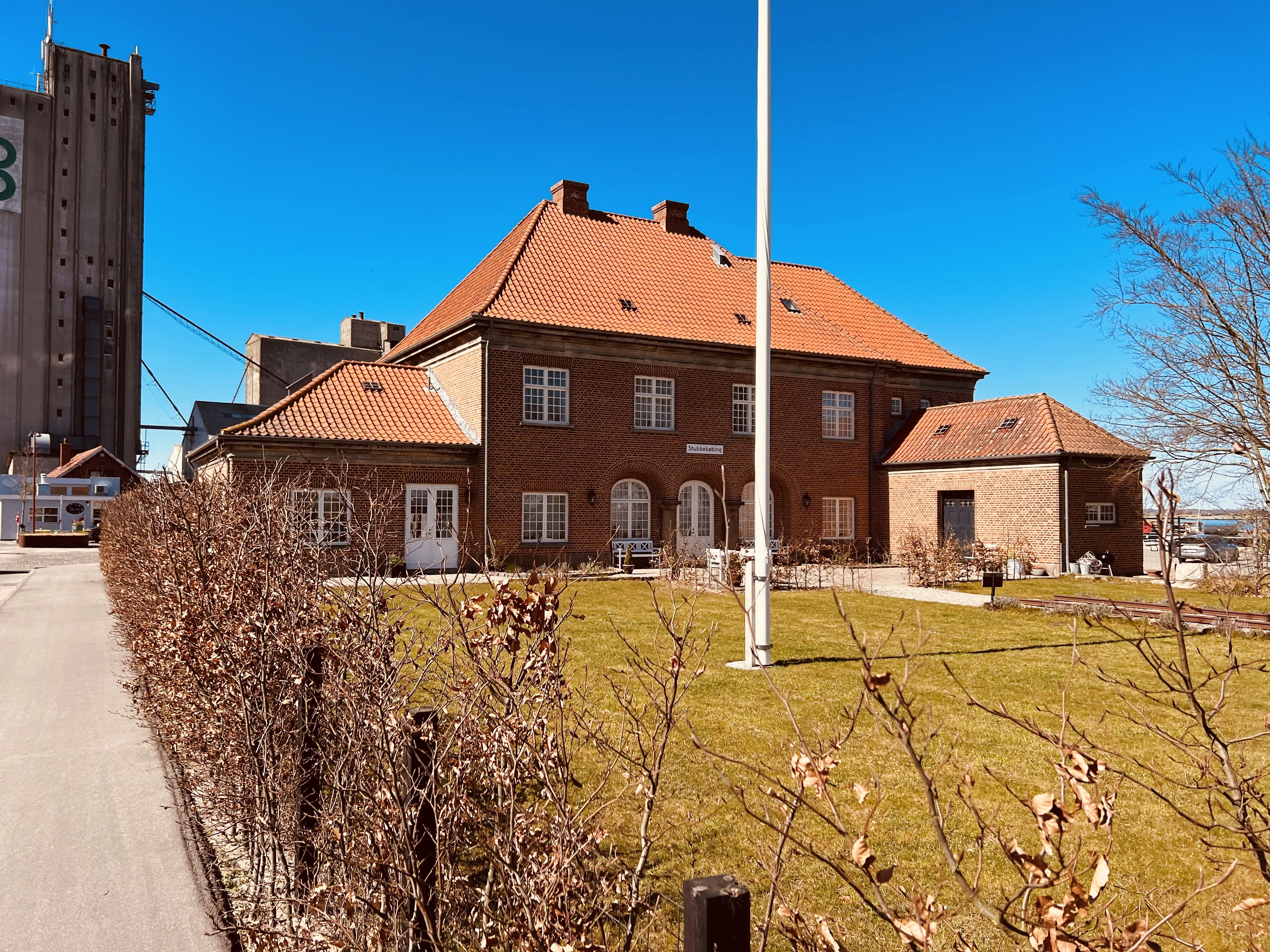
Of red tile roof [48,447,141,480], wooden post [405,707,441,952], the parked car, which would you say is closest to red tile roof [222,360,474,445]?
the parked car

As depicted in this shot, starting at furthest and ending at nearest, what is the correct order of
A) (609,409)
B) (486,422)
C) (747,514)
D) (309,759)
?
(747,514)
(609,409)
(486,422)
(309,759)

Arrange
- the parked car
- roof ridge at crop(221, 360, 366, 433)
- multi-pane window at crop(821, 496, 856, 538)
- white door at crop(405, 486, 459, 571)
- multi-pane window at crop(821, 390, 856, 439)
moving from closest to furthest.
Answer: the parked car → roof ridge at crop(221, 360, 366, 433) → white door at crop(405, 486, 459, 571) → multi-pane window at crop(821, 496, 856, 538) → multi-pane window at crop(821, 390, 856, 439)

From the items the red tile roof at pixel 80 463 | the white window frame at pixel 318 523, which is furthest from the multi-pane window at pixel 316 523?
the red tile roof at pixel 80 463

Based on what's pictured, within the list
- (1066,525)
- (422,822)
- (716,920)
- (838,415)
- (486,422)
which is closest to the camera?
(716,920)

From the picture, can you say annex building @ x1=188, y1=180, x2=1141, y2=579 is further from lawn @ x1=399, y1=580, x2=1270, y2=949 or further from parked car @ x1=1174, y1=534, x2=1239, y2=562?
lawn @ x1=399, y1=580, x2=1270, y2=949

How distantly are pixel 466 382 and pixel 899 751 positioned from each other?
63.4 ft

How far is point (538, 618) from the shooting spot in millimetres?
3365

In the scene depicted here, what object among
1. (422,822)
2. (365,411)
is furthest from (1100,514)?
(422,822)

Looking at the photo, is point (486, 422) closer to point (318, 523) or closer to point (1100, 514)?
point (318, 523)

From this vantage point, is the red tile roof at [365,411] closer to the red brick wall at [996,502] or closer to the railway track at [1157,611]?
the red brick wall at [996,502]

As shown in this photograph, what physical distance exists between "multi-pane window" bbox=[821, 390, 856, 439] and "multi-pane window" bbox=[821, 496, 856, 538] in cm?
222

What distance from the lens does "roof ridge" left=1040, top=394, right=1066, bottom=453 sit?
78.5 feet

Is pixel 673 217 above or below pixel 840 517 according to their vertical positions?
above

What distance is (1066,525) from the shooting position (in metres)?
23.8
